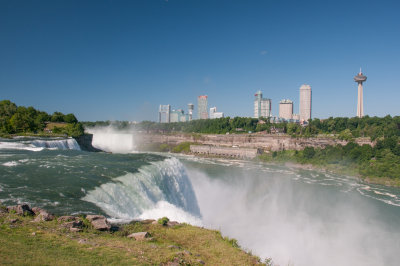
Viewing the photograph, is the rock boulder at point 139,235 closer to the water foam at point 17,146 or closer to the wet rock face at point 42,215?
the wet rock face at point 42,215

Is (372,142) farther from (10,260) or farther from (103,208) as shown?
(10,260)

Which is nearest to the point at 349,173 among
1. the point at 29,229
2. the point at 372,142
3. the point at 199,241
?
the point at 372,142

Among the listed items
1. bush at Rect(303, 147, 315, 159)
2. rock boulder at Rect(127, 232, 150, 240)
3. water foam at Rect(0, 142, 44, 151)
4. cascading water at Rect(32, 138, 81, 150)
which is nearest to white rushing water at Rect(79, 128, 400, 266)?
rock boulder at Rect(127, 232, 150, 240)

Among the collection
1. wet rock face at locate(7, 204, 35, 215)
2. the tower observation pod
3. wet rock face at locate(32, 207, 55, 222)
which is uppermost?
the tower observation pod

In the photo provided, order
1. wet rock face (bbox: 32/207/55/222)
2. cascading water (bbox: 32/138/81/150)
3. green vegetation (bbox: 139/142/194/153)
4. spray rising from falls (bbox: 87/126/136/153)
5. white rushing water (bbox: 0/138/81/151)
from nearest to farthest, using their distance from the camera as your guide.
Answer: wet rock face (bbox: 32/207/55/222)
white rushing water (bbox: 0/138/81/151)
cascading water (bbox: 32/138/81/150)
green vegetation (bbox: 139/142/194/153)
spray rising from falls (bbox: 87/126/136/153)

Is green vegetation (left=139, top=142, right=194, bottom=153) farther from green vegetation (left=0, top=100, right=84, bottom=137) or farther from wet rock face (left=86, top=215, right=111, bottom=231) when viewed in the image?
wet rock face (left=86, top=215, right=111, bottom=231)

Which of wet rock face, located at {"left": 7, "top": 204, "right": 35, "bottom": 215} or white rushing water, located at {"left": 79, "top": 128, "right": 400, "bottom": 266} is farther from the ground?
wet rock face, located at {"left": 7, "top": 204, "right": 35, "bottom": 215}

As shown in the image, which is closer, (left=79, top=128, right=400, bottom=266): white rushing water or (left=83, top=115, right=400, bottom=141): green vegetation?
(left=79, top=128, right=400, bottom=266): white rushing water
